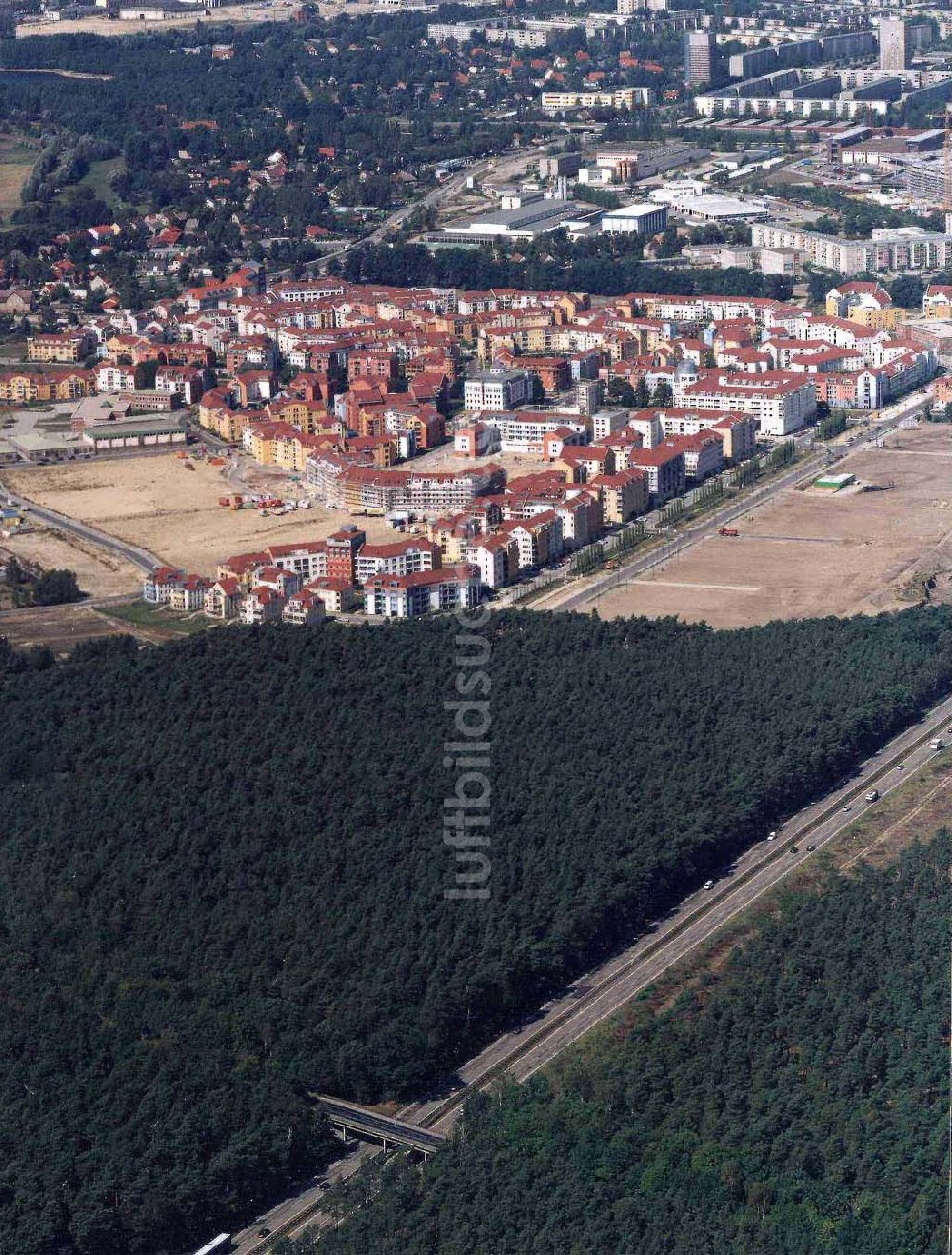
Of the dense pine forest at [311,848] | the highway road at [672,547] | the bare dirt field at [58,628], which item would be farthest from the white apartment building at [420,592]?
the bare dirt field at [58,628]

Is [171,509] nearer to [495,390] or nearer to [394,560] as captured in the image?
[394,560]

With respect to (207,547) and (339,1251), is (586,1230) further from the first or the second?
(207,547)

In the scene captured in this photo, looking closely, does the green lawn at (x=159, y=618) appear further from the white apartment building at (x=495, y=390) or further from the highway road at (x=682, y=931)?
the white apartment building at (x=495, y=390)

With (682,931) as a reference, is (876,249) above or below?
above

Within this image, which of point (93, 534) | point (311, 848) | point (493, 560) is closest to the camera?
point (311, 848)

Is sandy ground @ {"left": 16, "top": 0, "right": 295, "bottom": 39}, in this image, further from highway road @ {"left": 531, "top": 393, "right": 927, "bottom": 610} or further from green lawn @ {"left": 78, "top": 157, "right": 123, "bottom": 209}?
highway road @ {"left": 531, "top": 393, "right": 927, "bottom": 610}

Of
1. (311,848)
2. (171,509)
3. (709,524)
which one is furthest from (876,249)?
(311,848)

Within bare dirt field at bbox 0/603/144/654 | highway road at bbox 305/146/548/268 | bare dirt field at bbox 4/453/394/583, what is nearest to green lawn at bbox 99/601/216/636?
bare dirt field at bbox 0/603/144/654
